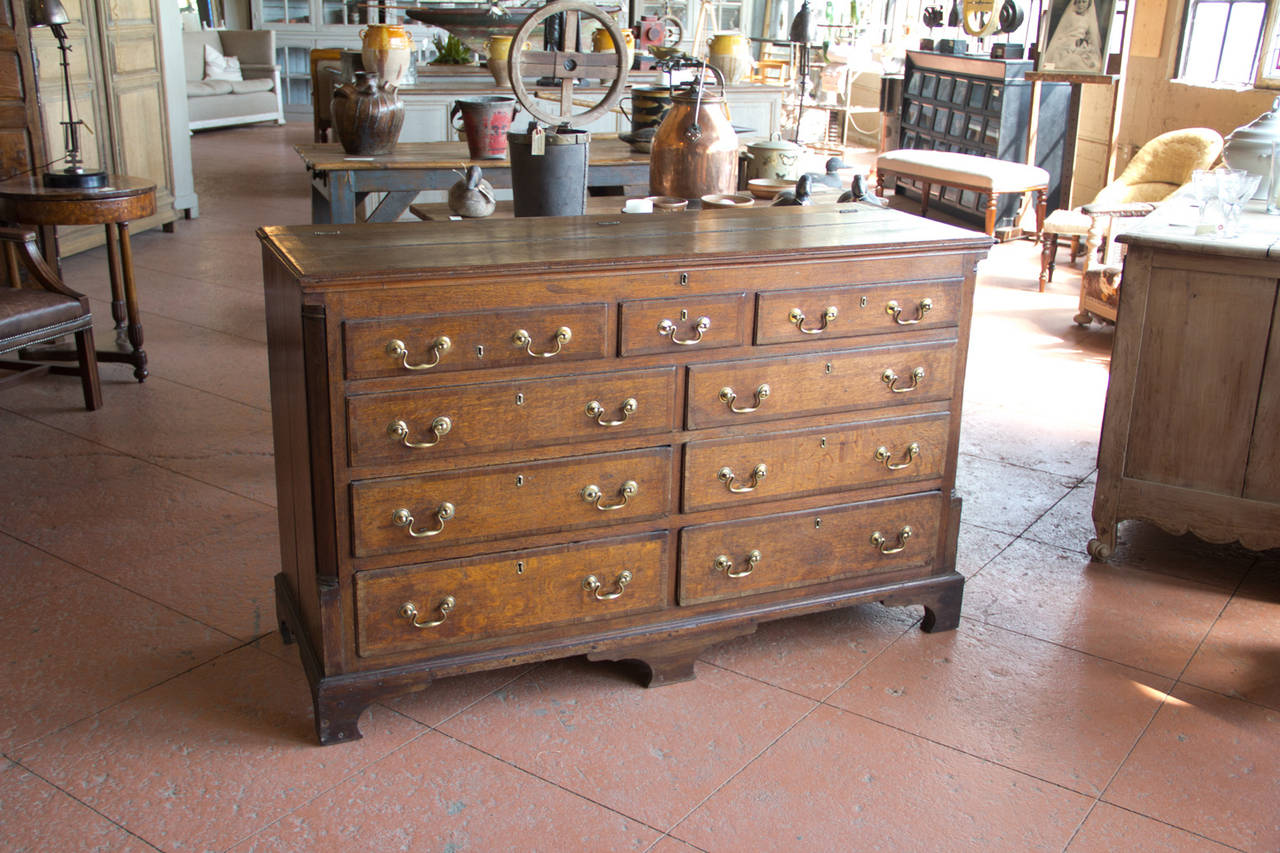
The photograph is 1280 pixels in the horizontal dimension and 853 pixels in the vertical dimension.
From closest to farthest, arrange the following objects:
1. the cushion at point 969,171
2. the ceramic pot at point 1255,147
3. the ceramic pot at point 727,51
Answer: the ceramic pot at point 1255,147 → the ceramic pot at point 727,51 → the cushion at point 969,171

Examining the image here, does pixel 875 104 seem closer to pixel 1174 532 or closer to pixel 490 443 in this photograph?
pixel 1174 532

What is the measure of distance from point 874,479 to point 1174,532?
1.04m

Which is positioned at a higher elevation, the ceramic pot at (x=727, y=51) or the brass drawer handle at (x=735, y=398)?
the ceramic pot at (x=727, y=51)

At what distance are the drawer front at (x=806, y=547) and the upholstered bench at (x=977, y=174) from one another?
403 cm

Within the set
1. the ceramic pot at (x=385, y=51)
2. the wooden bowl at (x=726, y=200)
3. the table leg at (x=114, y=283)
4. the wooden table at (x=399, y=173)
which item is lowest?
the table leg at (x=114, y=283)

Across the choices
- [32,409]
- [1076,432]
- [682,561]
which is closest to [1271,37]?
[1076,432]

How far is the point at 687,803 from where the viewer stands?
2.15 m

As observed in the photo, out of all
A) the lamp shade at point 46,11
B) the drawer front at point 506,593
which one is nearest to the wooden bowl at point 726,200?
the drawer front at point 506,593

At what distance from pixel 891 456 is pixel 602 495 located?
2.20ft

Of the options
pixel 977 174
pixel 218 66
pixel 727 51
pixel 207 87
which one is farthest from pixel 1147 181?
pixel 218 66

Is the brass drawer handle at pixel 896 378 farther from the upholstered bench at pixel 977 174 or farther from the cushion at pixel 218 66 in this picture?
the cushion at pixel 218 66

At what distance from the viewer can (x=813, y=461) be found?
2.51 meters

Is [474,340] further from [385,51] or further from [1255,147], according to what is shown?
[1255,147]

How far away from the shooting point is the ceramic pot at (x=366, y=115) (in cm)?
408
